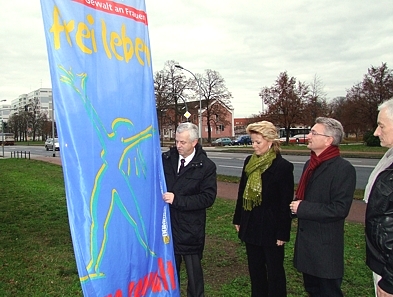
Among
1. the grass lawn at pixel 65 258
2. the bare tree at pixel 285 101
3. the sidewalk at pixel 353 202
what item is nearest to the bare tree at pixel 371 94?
the bare tree at pixel 285 101

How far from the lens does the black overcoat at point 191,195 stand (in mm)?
3434

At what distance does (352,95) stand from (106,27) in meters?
43.7

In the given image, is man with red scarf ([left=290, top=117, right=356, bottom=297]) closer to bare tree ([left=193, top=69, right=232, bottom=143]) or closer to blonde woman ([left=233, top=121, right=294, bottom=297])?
blonde woman ([left=233, top=121, right=294, bottom=297])

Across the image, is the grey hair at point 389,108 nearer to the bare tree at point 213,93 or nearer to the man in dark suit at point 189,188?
the man in dark suit at point 189,188

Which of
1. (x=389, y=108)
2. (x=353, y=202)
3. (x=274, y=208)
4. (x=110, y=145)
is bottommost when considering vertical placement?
(x=353, y=202)

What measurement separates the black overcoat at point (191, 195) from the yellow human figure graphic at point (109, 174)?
504 mm

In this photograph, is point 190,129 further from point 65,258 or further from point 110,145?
point 65,258

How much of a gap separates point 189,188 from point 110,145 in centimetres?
96

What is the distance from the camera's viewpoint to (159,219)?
3.14 metres

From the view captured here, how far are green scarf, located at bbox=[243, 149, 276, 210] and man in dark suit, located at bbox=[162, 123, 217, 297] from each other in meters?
0.32

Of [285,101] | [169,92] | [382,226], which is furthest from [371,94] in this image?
[382,226]

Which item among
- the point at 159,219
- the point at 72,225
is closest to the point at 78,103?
the point at 72,225

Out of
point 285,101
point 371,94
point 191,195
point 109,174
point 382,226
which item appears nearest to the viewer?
point 382,226

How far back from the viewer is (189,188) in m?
3.43
